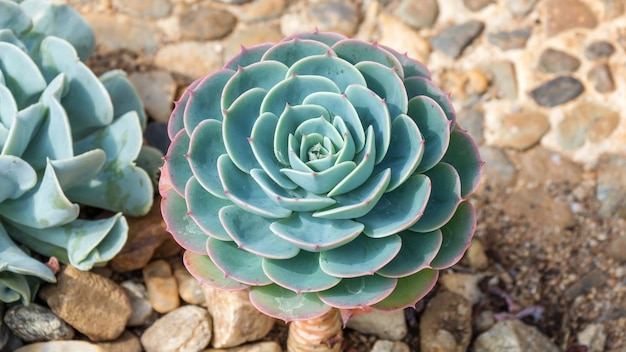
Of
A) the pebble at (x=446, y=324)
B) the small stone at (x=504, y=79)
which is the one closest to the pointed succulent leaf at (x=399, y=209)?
the pebble at (x=446, y=324)

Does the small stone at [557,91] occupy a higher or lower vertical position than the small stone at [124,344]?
lower

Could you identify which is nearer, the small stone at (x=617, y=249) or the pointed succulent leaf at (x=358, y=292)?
the pointed succulent leaf at (x=358, y=292)

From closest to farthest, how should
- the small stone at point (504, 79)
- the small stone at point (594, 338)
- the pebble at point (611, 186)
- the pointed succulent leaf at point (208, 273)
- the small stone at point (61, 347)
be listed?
the pointed succulent leaf at point (208, 273) → the small stone at point (61, 347) → the small stone at point (594, 338) → the pebble at point (611, 186) → the small stone at point (504, 79)

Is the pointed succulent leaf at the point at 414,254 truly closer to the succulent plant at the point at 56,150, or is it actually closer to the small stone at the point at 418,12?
the succulent plant at the point at 56,150

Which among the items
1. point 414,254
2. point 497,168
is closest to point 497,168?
point 497,168

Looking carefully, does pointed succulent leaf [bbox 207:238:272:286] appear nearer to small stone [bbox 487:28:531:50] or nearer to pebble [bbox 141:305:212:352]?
pebble [bbox 141:305:212:352]

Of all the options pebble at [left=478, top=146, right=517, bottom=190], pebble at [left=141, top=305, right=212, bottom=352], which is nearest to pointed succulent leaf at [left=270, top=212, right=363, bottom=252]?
pebble at [left=141, top=305, right=212, bottom=352]
